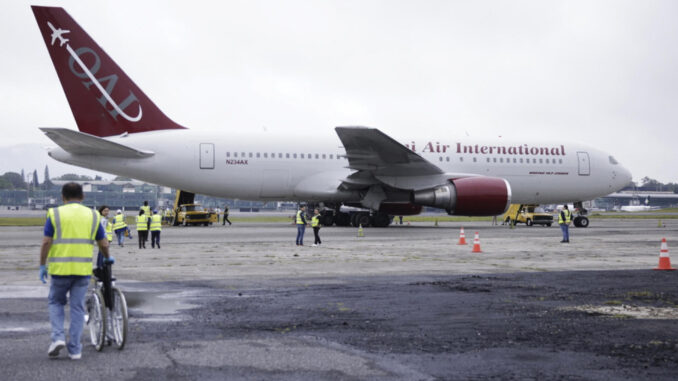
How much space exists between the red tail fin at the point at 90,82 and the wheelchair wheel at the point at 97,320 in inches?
970

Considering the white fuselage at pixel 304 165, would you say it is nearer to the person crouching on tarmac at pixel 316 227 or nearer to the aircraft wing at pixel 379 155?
the aircraft wing at pixel 379 155

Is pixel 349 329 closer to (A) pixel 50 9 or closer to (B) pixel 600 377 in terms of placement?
(B) pixel 600 377

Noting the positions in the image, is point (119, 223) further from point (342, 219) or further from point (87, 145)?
point (342, 219)

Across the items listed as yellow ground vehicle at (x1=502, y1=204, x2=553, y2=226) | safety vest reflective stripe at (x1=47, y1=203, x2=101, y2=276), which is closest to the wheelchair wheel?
safety vest reflective stripe at (x1=47, y1=203, x2=101, y2=276)

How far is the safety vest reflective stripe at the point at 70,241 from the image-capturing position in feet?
22.2

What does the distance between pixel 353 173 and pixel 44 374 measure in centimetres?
2652

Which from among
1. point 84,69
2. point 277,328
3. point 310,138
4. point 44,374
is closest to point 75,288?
point 44,374

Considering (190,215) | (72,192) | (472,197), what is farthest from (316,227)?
(190,215)

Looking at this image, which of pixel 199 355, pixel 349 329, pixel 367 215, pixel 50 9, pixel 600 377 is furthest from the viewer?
pixel 367 215

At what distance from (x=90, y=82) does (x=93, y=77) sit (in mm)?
250

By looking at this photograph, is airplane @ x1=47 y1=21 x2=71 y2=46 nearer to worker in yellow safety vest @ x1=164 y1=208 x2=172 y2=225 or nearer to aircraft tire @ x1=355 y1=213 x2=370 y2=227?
aircraft tire @ x1=355 y1=213 x2=370 y2=227

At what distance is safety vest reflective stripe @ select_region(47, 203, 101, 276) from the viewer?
678cm

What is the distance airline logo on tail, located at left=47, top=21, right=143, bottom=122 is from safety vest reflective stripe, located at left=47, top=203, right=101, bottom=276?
24.9 m

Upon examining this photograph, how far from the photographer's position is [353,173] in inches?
1265
